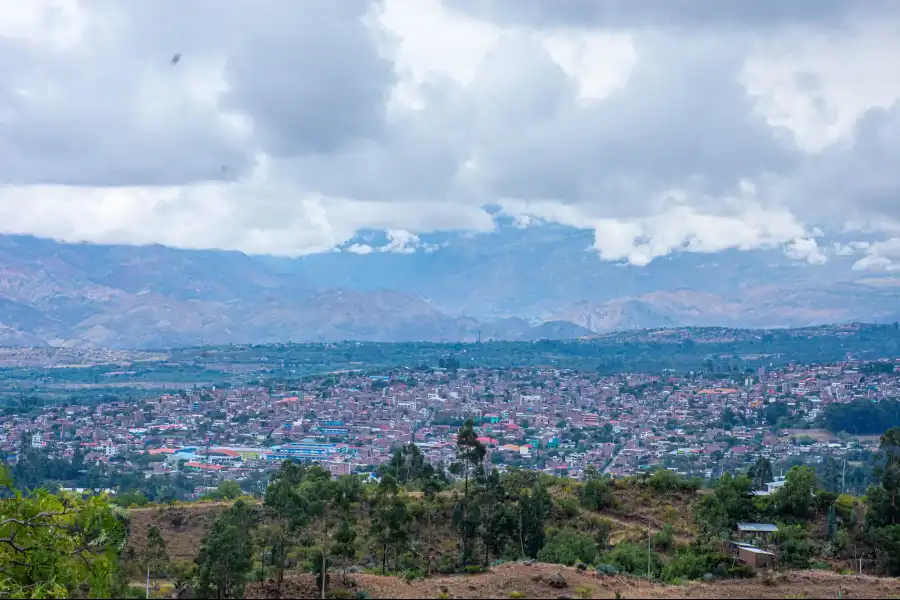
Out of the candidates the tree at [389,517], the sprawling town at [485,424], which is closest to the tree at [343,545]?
the tree at [389,517]

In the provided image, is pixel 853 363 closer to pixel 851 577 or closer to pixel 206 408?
pixel 206 408

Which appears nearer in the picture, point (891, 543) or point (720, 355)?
point (891, 543)

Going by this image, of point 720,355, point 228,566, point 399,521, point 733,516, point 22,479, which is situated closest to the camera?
point 228,566

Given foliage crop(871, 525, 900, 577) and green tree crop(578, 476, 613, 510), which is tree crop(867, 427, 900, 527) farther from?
green tree crop(578, 476, 613, 510)

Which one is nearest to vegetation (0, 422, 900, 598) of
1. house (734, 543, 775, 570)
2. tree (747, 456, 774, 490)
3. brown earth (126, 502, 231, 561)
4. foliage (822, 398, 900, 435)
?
house (734, 543, 775, 570)

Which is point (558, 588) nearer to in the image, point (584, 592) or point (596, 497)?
point (584, 592)

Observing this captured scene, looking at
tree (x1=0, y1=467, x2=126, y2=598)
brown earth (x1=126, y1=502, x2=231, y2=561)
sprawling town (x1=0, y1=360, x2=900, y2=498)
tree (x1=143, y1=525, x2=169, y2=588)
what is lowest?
sprawling town (x1=0, y1=360, x2=900, y2=498)

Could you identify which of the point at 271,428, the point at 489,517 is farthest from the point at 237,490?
the point at 271,428

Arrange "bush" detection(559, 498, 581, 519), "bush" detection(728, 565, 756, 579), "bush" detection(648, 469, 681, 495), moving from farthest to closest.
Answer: "bush" detection(648, 469, 681, 495) < "bush" detection(559, 498, 581, 519) < "bush" detection(728, 565, 756, 579)
